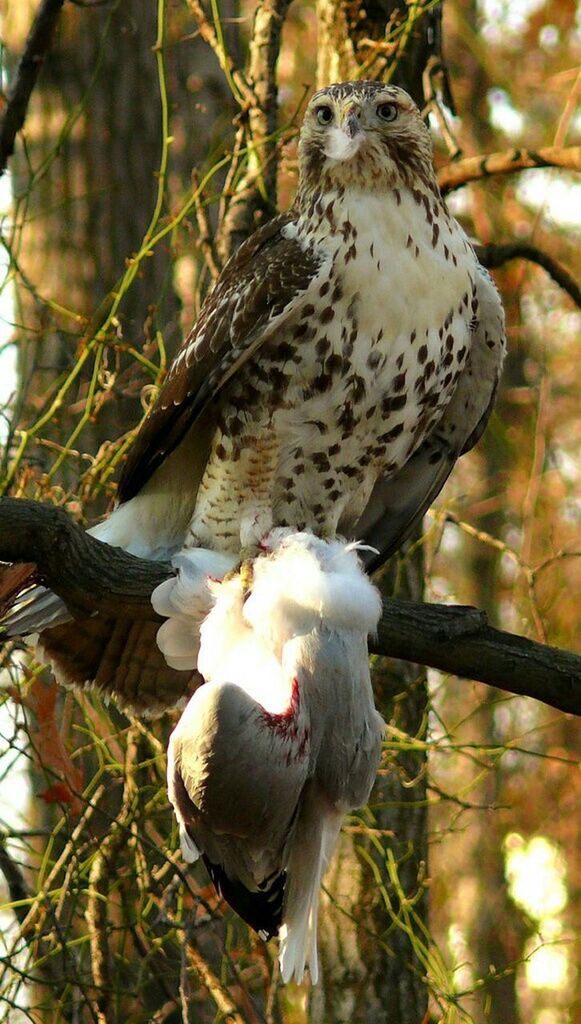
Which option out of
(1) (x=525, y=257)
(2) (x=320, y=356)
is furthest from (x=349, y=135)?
(1) (x=525, y=257)

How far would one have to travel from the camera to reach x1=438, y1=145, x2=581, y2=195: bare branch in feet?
16.9

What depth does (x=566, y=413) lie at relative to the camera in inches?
476

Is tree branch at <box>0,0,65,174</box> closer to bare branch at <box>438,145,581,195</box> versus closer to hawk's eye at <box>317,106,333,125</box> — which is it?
hawk's eye at <box>317,106,333,125</box>

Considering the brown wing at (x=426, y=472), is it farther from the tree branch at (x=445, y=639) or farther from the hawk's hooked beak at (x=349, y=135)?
the tree branch at (x=445, y=639)

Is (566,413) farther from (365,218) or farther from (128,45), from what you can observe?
(365,218)

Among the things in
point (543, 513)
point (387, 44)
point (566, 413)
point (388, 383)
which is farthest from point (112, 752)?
point (566, 413)

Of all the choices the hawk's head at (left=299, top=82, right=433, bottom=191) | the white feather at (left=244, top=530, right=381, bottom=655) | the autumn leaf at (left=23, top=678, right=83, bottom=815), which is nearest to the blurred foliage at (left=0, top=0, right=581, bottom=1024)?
the autumn leaf at (left=23, top=678, right=83, bottom=815)

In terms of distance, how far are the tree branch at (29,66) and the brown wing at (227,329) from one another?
0.78 metres

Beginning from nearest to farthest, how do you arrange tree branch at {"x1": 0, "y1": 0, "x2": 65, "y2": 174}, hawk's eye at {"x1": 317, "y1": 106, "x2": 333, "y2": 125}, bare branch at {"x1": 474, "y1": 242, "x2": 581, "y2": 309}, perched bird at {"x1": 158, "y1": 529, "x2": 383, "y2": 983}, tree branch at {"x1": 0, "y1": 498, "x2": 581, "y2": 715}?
1. perched bird at {"x1": 158, "y1": 529, "x2": 383, "y2": 983}
2. tree branch at {"x1": 0, "y1": 498, "x2": 581, "y2": 715}
3. hawk's eye at {"x1": 317, "y1": 106, "x2": 333, "y2": 125}
4. tree branch at {"x1": 0, "y1": 0, "x2": 65, "y2": 174}
5. bare branch at {"x1": 474, "y1": 242, "x2": 581, "y2": 309}

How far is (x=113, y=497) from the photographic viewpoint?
5137mm

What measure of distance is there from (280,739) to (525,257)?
2.71 m

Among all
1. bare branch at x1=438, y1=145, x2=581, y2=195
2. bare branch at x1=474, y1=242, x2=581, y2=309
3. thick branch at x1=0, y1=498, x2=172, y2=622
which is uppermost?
bare branch at x1=438, y1=145, x2=581, y2=195

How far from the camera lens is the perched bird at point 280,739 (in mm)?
3262

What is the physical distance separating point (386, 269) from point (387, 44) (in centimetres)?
110
